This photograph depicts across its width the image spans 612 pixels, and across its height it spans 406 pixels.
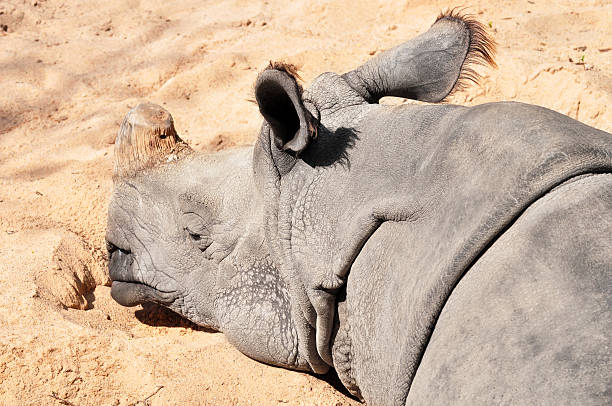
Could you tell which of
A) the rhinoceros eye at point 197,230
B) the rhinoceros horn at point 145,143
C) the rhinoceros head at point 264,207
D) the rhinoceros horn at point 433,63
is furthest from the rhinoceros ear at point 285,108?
the rhinoceros horn at point 145,143

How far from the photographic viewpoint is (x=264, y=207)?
93.1 inches

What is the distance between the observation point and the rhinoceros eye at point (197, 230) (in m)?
2.70

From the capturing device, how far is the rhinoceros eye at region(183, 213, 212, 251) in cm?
270

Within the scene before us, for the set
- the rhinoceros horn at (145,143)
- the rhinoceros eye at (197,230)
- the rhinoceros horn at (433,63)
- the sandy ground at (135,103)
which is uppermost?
the rhinoceros horn at (433,63)

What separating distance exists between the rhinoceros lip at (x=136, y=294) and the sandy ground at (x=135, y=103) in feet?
0.40

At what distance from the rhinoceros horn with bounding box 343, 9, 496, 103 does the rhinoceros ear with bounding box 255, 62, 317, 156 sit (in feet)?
1.35

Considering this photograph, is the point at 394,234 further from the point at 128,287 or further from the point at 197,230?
the point at 128,287

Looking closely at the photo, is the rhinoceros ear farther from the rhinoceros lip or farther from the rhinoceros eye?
the rhinoceros lip

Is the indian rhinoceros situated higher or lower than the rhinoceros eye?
higher

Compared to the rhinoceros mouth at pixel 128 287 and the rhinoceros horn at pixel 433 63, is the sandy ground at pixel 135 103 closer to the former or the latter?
the rhinoceros mouth at pixel 128 287

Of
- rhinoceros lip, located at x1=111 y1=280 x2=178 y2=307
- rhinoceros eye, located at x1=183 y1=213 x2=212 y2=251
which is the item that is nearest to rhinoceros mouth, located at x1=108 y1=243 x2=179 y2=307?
rhinoceros lip, located at x1=111 y1=280 x2=178 y2=307

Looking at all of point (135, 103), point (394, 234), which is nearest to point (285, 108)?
point (394, 234)

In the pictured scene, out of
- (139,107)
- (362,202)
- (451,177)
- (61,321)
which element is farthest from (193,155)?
(451,177)

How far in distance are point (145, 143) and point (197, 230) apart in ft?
1.62
